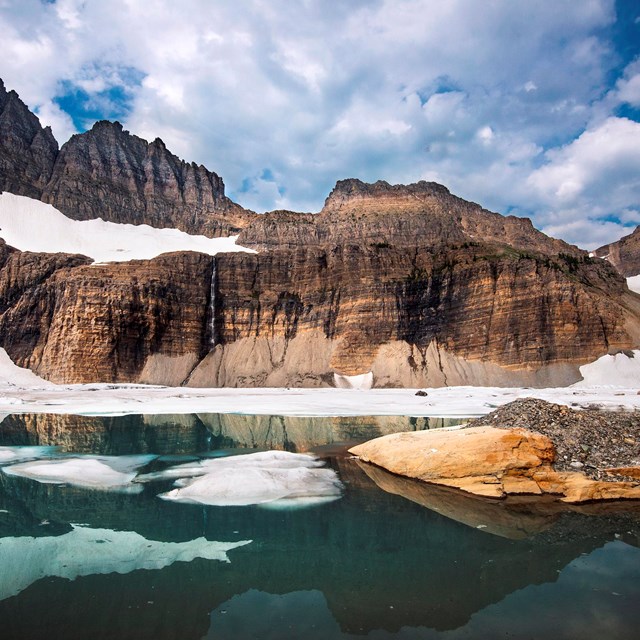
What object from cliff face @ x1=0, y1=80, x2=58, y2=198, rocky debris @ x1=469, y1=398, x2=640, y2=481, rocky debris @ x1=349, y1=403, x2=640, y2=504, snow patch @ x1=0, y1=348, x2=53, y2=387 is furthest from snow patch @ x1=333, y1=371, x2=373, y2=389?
cliff face @ x1=0, y1=80, x2=58, y2=198

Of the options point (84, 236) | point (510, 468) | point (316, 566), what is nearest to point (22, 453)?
point (316, 566)

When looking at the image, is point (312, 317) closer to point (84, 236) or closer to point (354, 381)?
point (354, 381)

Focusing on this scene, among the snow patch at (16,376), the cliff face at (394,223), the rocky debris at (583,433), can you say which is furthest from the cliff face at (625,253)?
the rocky debris at (583,433)

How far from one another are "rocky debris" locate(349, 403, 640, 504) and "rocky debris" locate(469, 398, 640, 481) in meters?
0.06

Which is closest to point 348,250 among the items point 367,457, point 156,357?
point 156,357

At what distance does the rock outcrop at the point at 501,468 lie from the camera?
40.6ft

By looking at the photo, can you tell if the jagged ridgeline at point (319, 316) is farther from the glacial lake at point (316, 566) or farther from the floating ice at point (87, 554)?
the floating ice at point (87, 554)

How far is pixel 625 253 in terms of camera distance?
581 ft

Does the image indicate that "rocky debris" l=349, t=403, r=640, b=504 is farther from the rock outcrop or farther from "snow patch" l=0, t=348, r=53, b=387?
"snow patch" l=0, t=348, r=53, b=387

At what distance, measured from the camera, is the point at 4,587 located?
7.27 m

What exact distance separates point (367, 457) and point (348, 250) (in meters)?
73.8

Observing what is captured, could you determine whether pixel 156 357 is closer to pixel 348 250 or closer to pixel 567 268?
pixel 348 250

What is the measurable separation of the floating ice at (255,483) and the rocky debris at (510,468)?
2.86 meters

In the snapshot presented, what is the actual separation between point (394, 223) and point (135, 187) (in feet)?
243
